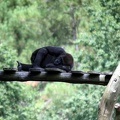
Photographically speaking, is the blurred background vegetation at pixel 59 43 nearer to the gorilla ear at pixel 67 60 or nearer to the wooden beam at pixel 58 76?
the gorilla ear at pixel 67 60

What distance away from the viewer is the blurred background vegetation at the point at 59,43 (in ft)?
25.6

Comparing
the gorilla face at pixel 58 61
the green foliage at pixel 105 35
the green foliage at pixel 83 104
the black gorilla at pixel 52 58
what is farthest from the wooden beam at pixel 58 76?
the green foliage at pixel 83 104

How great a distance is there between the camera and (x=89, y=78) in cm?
423

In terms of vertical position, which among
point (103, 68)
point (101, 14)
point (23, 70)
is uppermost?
point (101, 14)

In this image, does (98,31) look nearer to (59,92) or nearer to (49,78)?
(59,92)

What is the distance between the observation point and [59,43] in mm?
14703

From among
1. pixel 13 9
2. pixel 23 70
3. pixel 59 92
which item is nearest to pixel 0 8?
pixel 13 9

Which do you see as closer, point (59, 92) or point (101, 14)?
point (101, 14)

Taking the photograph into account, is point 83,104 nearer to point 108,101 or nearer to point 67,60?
point 67,60

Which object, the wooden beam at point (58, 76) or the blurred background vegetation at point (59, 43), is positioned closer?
the wooden beam at point (58, 76)

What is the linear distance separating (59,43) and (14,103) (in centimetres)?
711

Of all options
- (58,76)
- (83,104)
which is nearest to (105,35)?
(83,104)

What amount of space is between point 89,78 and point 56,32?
1054 centimetres

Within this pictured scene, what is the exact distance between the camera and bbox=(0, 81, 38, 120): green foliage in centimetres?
727
